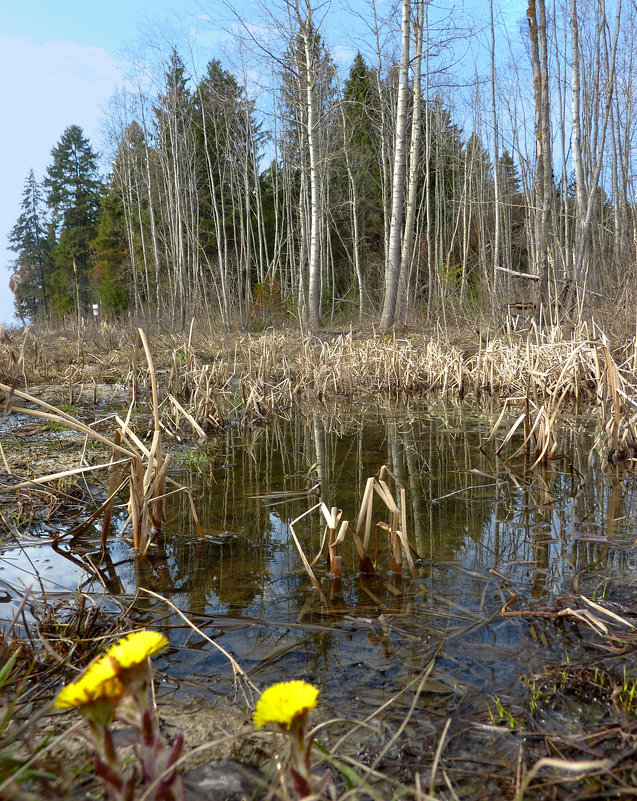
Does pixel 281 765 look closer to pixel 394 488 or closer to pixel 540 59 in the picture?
pixel 394 488

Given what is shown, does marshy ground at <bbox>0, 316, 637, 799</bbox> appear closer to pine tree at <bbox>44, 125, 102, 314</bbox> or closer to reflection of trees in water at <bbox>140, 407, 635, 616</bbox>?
reflection of trees in water at <bbox>140, 407, 635, 616</bbox>

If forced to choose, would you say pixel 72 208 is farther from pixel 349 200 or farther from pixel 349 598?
pixel 349 598

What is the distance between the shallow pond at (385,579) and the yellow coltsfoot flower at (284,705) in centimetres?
72

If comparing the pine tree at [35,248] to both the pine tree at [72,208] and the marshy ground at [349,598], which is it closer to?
the pine tree at [72,208]

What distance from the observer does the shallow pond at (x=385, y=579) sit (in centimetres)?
137

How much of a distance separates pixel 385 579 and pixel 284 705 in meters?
A: 1.52

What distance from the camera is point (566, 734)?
1.08 metres

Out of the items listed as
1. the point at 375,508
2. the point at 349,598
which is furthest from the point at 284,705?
the point at 375,508

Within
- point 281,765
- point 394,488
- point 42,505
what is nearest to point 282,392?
point 394,488

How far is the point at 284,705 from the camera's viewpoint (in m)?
0.56

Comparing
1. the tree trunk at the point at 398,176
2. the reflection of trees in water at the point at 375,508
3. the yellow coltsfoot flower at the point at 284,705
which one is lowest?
the reflection of trees in water at the point at 375,508

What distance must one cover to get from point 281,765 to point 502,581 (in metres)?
1.39

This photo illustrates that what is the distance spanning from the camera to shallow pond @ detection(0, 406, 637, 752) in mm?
1371

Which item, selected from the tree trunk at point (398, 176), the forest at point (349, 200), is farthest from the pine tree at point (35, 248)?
the tree trunk at point (398, 176)
